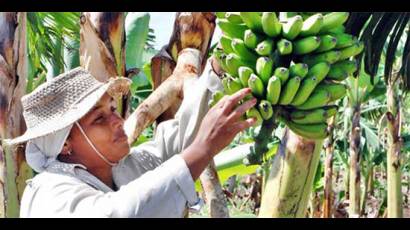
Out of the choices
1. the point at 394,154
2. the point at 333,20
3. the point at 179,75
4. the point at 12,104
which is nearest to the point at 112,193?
the point at 333,20

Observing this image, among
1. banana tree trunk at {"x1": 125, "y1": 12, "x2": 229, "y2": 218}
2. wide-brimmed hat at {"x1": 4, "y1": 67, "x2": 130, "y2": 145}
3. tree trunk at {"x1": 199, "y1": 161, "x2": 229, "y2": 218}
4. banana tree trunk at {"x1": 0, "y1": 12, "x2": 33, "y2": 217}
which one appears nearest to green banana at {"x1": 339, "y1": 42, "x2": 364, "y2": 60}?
wide-brimmed hat at {"x1": 4, "y1": 67, "x2": 130, "y2": 145}

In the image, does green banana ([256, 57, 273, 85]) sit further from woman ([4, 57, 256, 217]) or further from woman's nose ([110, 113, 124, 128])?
woman's nose ([110, 113, 124, 128])

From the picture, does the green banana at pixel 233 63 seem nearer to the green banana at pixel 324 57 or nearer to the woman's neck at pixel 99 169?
the green banana at pixel 324 57

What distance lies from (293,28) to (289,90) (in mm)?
118

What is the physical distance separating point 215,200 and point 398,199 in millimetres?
4886

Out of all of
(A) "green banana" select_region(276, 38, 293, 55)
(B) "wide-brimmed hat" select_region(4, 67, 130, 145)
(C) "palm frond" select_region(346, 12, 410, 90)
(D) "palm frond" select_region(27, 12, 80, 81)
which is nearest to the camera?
(A) "green banana" select_region(276, 38, 293, 55)

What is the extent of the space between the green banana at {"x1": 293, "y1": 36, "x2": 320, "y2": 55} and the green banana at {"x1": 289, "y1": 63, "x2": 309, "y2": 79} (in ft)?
0.09

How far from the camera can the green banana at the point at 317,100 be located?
53.7 inches

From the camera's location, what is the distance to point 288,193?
7.23 feet

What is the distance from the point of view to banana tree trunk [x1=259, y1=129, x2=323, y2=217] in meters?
2.19

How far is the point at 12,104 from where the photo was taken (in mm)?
2559

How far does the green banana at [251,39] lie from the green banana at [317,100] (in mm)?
149
